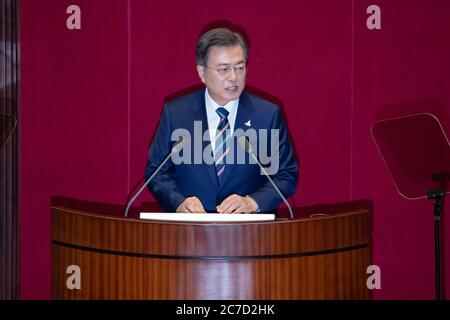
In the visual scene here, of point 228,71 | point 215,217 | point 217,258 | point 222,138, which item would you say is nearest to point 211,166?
point 222,138

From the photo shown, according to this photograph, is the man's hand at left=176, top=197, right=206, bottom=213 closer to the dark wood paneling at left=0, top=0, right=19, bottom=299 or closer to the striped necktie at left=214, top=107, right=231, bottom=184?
the striped necktie at left=214, top=107, right=231, bottom=184

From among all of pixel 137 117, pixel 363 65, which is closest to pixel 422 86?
pixel 363 65

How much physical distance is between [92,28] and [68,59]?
0.69 ft

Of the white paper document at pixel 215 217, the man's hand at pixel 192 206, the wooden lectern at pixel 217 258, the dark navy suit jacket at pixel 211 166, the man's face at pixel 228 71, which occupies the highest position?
the man's face at pixel 228 71

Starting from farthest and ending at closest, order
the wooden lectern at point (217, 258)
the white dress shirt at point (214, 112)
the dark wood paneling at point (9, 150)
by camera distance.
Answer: the dark wood paneling at point (9, 150) < the white dress shirt at point (214, 112) < the wooden lectern at point (217, 258)

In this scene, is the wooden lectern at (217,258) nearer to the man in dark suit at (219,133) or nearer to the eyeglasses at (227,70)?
the man in dark suit at (219,133)

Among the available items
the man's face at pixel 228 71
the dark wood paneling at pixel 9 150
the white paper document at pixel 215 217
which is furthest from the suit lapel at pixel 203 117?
the dark wood paneling at pixel 9 150

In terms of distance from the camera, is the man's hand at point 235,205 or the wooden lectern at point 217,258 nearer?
the wooden lectern at point 217,258

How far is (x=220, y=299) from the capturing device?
2.75 m

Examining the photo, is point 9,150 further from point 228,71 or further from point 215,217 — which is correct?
point 215,217

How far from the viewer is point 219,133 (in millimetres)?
3395

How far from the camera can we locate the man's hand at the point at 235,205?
3.00 meters

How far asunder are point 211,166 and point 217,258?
755 mm

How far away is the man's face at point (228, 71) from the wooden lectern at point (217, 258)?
32.5 inches
